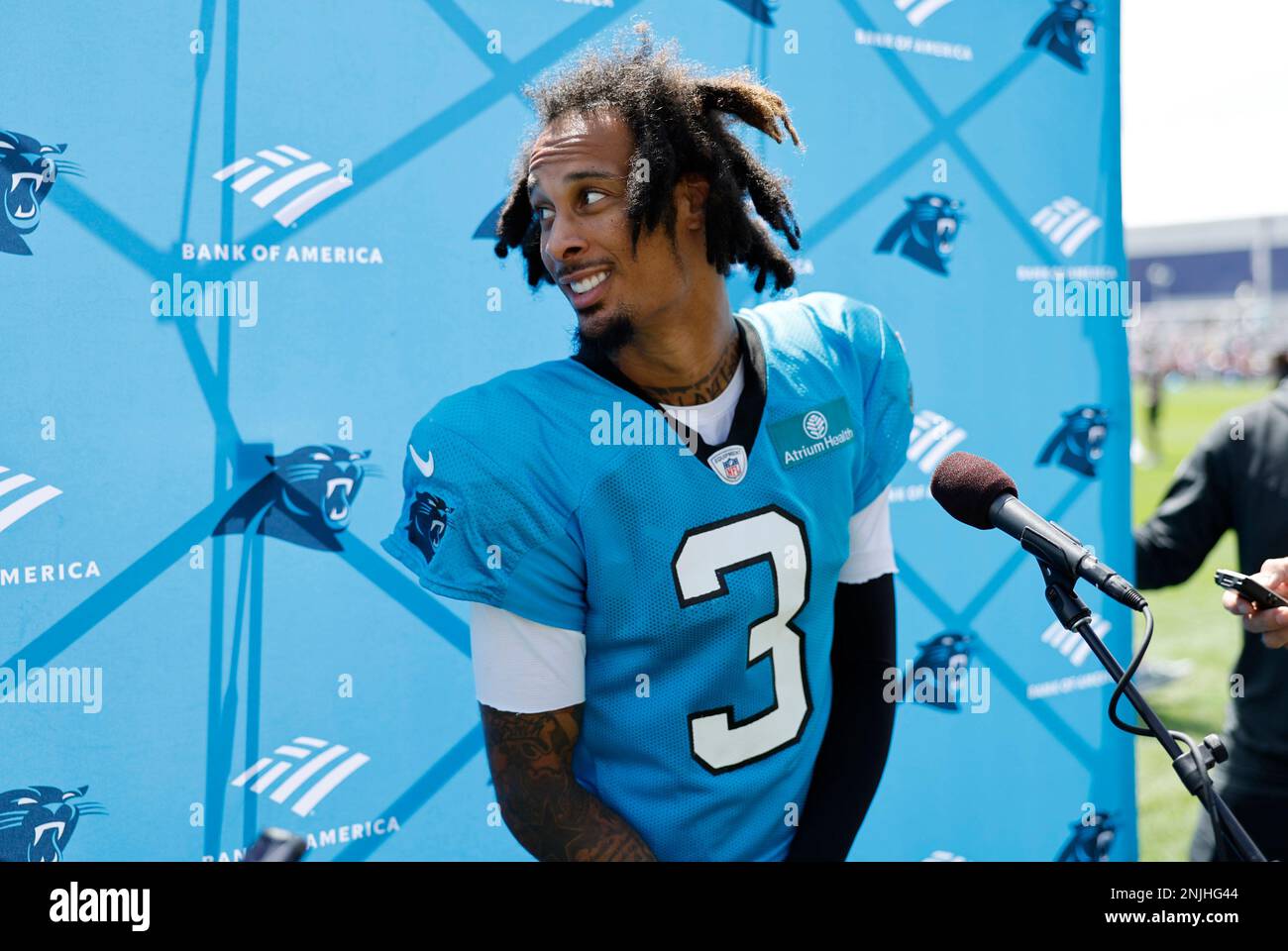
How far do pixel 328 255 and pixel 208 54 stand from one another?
13.9 inches

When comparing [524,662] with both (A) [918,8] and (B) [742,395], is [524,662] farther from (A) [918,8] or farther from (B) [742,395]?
(A) [918,8]

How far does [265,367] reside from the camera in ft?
5.62

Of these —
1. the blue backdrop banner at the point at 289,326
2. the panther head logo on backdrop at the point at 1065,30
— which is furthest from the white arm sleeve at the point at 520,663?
the panther head logo on backdrop at the point at 1065,30

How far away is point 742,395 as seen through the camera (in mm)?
→ 1731

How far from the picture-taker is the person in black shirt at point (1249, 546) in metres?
1.97

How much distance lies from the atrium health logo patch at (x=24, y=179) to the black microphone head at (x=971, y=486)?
139 centimetres

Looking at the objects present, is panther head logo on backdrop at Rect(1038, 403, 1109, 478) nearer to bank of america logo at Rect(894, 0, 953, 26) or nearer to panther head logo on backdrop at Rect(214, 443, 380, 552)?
bank of america logo at Rect(894, 0, 953, 26)

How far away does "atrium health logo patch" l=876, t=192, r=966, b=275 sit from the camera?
6.98ft

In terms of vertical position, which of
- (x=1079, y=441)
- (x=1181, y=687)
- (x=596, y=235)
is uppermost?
(x=596, y=235)

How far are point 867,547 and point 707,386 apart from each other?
42 cm

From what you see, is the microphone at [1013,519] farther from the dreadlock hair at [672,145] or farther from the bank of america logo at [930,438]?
the bank of america logo at [930,438]

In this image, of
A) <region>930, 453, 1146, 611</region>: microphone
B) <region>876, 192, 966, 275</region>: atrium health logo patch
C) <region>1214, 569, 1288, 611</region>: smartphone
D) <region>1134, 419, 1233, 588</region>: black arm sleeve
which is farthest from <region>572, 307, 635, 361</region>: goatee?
<region>1134, 419, 1233, 588</region>: black arm sleeve

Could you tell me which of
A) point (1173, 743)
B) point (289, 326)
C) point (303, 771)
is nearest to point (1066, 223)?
point (1173, 743)
